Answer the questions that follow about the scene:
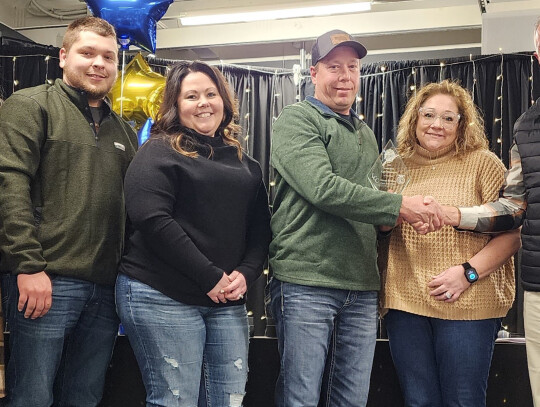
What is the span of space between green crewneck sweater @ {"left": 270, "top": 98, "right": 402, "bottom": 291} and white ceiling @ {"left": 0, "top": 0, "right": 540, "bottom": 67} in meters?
3.87

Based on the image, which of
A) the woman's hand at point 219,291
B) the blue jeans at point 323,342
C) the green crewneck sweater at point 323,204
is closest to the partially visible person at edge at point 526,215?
the green crewneck sweater at point 323,204

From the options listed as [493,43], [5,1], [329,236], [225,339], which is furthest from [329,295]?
[5,1]

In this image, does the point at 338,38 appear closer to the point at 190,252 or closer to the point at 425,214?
the point at 425,214

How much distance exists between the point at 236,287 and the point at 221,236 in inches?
5.9

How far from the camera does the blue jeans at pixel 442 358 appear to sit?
187 cm

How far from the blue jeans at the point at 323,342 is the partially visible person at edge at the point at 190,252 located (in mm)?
135

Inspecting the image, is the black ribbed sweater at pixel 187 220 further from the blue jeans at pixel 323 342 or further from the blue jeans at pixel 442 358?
the blue jeans at pixel 442 358

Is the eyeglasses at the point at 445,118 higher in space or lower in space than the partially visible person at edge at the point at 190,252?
higher

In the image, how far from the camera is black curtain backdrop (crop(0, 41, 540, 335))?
482 centimetres

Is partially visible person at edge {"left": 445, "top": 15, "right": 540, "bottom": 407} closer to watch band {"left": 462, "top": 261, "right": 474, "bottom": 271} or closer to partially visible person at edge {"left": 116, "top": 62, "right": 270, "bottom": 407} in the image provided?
watch band {"left": 462, "top": 261, "right": 474, "bottom": 271}

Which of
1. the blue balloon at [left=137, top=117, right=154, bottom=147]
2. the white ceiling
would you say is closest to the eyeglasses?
the blue balloon at [left=137, top=117, right=154, bottom=147]

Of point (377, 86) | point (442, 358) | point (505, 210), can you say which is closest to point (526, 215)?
point (505, 210)

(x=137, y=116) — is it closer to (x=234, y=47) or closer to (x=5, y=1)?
(x=234, y=47)

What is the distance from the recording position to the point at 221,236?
1.77m
